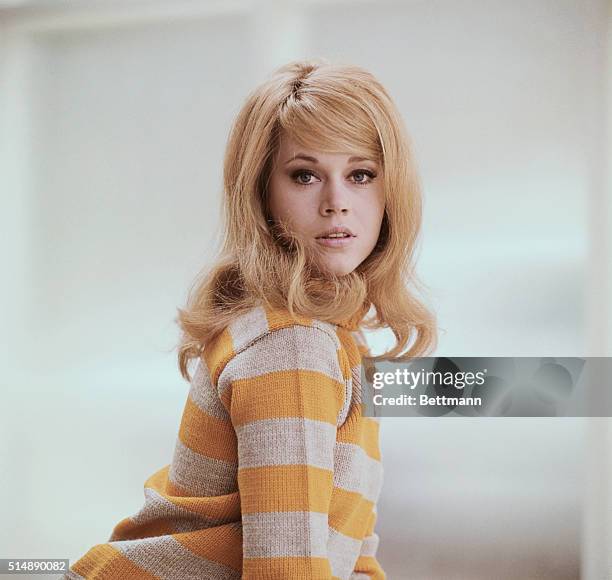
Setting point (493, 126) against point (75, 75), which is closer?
point (493, 126)

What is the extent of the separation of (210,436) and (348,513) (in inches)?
6.9

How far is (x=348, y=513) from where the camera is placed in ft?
2.87

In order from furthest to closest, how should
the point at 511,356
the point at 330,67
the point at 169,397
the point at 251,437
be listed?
the point at 169,397 < the point at 511,356 < the point at 330,67 < the point at 251,437

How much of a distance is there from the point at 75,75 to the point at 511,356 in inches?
31.3

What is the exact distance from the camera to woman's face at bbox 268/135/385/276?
0.91 m

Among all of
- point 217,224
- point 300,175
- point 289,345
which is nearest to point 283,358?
point 289,345

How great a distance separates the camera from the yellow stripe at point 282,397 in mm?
760

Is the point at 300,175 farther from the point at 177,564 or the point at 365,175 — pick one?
the point at 177,564

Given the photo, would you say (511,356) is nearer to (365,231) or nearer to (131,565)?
(365,231)

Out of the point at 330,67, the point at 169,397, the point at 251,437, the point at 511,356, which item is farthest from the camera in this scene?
the point at 169,397

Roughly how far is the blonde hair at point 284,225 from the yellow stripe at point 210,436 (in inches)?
3.7

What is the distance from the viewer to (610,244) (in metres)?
1.13

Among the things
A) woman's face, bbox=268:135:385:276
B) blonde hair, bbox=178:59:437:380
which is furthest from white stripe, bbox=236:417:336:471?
woman's face, bbox=268:135:385:276

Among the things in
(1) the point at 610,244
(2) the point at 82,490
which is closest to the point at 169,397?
(2) the point at 82,490
